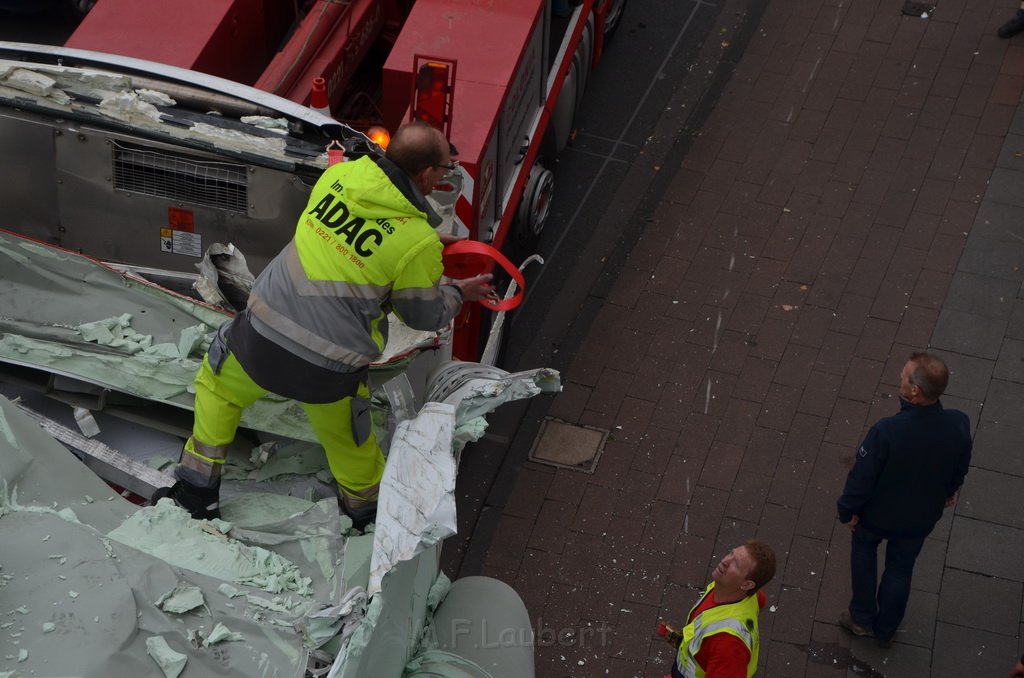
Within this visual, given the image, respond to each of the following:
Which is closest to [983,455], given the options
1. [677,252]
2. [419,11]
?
[677,252]

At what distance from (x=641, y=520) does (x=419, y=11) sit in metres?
2.63

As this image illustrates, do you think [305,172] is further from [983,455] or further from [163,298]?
[983,455]

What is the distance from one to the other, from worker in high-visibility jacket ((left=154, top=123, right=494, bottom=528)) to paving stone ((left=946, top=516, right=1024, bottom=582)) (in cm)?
298

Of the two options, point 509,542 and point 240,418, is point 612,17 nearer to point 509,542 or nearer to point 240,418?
point 509,542

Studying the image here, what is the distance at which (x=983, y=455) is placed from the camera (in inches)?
234

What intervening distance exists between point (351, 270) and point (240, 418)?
0.73 meters

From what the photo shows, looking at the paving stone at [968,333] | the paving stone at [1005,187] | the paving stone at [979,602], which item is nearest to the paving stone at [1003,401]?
the paving stone at [968,333]

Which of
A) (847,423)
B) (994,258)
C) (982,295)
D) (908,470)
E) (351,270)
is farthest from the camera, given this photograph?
(994,258)

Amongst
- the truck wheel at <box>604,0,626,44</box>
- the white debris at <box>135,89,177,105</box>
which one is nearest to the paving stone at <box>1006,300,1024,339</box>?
the truck wheel at <box>604,0,626,44</box>

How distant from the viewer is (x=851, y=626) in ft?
17.0

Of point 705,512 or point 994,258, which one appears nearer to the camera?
point 705,512

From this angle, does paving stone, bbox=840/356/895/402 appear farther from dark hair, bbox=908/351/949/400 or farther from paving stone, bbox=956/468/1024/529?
dark hair, bbox=908/351/949/400

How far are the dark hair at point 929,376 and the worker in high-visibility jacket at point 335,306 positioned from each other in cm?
178

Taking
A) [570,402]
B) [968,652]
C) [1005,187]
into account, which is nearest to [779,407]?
[570,402]
